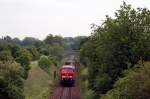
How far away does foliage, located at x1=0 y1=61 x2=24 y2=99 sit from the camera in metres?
43.4

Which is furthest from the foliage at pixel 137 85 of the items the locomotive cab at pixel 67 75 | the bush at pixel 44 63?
the bush at pixel 44 63

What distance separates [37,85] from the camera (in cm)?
6253

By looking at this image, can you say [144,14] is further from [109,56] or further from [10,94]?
[10,94]

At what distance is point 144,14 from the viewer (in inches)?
1706

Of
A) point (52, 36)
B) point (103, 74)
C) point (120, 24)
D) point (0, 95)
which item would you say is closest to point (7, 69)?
point (0, 95)

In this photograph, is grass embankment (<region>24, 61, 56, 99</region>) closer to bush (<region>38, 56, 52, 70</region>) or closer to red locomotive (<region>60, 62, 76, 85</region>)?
bush (<region>38, 56, 52, 70</region>)

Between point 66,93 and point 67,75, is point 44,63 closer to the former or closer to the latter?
point 67,75

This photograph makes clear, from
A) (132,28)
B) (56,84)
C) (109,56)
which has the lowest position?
(56,84)

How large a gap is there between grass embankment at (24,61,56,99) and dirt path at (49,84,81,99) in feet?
3.35

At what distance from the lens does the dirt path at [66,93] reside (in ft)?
168

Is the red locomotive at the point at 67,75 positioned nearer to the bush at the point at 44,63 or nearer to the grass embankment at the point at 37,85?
the grass embankment at the point at 37,85

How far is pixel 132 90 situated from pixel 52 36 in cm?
14260

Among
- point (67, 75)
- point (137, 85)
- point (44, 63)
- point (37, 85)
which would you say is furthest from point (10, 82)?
point (44, 63)

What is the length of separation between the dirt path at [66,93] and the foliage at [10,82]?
6639 mm
